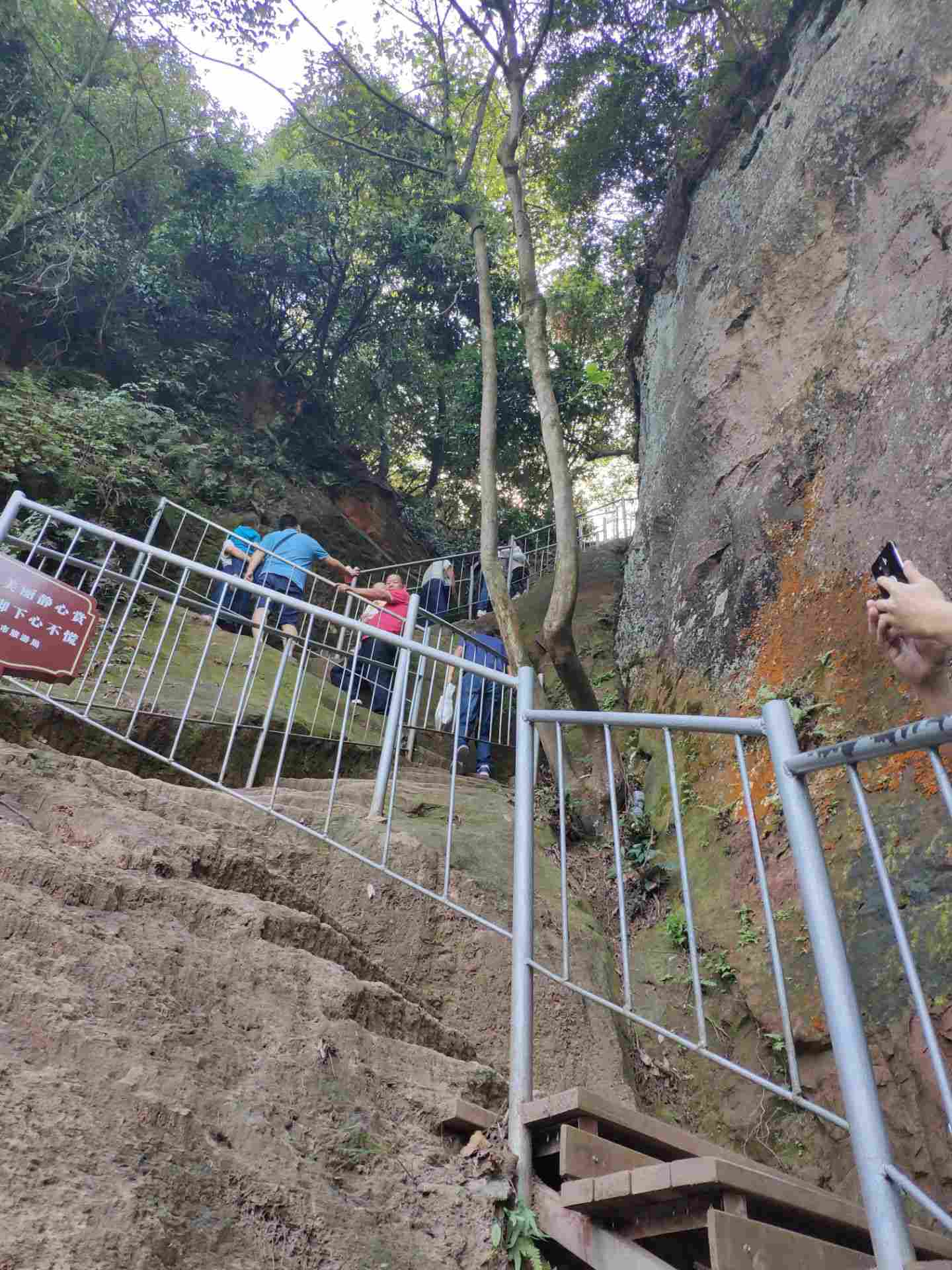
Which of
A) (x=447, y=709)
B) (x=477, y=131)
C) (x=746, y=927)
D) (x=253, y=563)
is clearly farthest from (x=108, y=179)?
(x=746, y=927)

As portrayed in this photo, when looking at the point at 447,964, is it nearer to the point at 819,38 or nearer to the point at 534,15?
the point at 819,38

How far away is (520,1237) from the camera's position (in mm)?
2129

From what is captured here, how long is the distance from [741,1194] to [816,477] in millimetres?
5566

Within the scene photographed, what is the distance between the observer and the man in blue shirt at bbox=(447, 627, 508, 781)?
25.9ft

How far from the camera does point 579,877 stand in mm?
5977

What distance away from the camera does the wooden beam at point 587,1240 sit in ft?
6.63

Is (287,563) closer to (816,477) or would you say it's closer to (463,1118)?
(816,477)

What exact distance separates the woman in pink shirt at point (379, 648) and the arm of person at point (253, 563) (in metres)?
1.02

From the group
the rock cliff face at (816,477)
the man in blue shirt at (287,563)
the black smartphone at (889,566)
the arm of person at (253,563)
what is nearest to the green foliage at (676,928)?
the rock cliff face at (816,477)

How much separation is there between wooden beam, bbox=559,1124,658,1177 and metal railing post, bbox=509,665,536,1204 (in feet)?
0.53

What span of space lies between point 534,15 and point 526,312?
5.27 meters

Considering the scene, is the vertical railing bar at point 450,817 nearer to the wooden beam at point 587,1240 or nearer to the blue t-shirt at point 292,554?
the wooden beam at point 587,1240

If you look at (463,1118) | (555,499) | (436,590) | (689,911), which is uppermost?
(436,590)

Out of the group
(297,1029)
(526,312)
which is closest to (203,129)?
(526,312)
